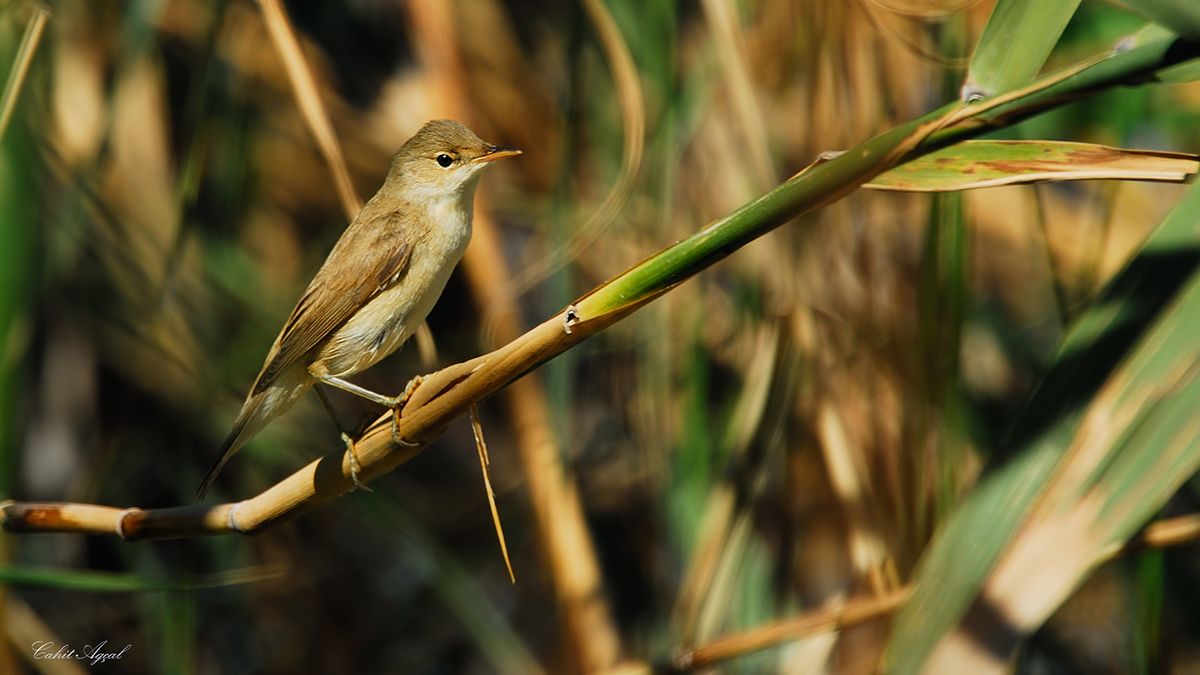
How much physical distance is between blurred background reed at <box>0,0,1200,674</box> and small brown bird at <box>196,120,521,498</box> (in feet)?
0.65

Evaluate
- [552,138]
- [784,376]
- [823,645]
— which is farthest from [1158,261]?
[552,138]

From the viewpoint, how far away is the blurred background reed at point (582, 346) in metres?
2.50

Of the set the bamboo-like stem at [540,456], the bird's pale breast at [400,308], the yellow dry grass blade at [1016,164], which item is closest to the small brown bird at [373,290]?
the bird's pale breast at [400,308]

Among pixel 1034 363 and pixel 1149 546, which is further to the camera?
pixel 1034 363

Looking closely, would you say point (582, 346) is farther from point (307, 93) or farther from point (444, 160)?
point (307, 93)

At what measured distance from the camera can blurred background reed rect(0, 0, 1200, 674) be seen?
250 centimetres

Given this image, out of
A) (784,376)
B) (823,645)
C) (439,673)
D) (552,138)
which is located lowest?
(439,673)

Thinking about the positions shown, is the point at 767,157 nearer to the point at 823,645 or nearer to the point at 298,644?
the point at 823,645

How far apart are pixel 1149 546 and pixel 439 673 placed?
2.63 metres

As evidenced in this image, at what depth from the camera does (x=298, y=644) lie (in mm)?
3609

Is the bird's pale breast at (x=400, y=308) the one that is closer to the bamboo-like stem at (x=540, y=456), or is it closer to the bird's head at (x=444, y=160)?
the bird's head at (x=444, y=160)

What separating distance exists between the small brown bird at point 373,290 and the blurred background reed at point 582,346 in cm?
20

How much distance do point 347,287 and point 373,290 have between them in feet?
0.27

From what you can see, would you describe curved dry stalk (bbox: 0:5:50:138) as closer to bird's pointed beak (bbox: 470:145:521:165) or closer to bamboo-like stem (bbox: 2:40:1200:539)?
bamboo-like stem (bbox: 2:40:1200:539)
